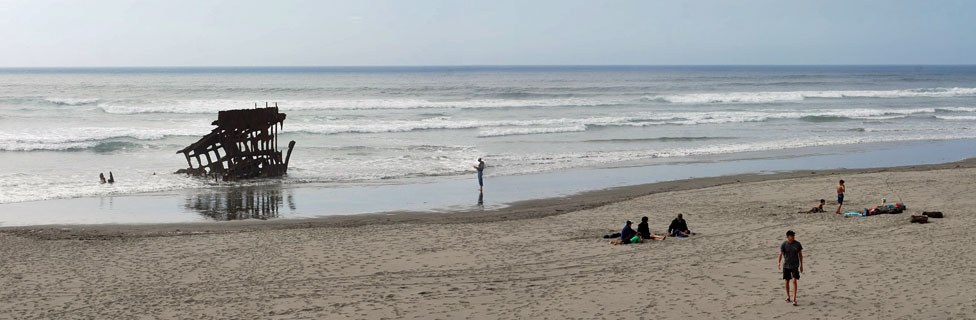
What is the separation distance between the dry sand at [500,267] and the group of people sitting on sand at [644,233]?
214mm

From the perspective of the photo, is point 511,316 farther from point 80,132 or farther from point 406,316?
point 80,132

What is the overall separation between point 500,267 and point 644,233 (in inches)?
127

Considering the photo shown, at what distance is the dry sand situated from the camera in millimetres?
11000

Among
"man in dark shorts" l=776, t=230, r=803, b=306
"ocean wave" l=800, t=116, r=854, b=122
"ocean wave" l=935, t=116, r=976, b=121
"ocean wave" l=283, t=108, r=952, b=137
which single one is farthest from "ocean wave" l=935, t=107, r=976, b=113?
"man in dark shorts" l=776, t=230, r=803, b=306

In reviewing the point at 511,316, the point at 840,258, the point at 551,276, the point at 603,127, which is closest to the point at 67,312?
the point at 511,316

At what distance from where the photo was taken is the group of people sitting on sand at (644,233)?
1473 cm

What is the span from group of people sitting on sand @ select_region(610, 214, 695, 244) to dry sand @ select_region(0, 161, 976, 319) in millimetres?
214

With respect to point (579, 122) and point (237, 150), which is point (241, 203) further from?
point (579, 122)

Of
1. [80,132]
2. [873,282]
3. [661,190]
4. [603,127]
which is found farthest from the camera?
[603,127]

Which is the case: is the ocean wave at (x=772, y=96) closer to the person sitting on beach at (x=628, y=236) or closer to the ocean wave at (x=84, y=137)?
the ocean wave at (x=84, y=137)

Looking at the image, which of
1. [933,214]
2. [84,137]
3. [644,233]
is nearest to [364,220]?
[644,233]

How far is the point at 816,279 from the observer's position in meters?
12.0

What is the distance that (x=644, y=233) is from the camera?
15.0 m

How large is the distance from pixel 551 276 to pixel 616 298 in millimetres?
1530
